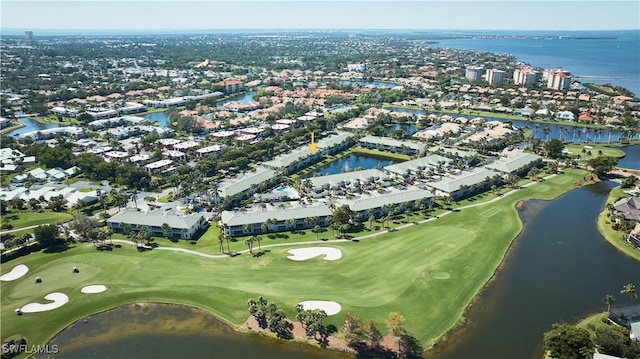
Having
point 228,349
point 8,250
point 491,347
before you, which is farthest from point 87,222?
point 491,347

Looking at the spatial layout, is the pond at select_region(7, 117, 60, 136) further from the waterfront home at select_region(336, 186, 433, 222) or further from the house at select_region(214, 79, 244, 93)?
the waterfront home at select_region(336, 186, 433, 222)

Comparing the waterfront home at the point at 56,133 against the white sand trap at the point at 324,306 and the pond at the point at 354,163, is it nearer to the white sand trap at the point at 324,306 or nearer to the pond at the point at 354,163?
the pond at the point at 354,163

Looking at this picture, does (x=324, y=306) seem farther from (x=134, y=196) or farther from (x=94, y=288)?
(x=134, y=196)

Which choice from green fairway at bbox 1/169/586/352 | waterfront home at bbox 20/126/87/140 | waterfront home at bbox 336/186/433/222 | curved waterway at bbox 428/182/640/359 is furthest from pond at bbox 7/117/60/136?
curved waterway at bbox 428/182/640/359

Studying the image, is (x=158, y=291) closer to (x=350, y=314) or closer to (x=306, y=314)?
(x=306, y=314)

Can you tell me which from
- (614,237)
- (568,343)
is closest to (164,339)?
(568,343)
